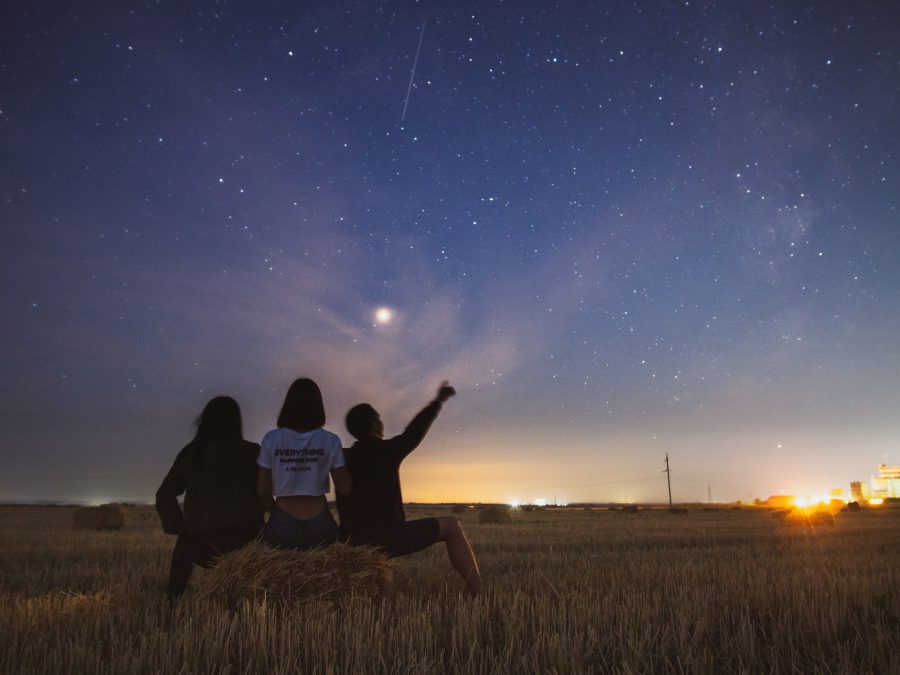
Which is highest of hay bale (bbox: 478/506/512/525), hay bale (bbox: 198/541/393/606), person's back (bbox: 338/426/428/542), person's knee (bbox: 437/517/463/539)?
person's back (bbox: 338/426/428/542)

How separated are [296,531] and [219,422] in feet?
4.14

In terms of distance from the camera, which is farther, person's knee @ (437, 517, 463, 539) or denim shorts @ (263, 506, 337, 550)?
person's knee @ (437, 517, 463, 539)

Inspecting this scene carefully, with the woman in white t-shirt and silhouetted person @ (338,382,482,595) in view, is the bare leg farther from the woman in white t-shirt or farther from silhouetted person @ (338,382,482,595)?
the woman in white t-shirt

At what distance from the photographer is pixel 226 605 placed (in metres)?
4.77

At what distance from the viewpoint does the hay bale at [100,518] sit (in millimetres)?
23438

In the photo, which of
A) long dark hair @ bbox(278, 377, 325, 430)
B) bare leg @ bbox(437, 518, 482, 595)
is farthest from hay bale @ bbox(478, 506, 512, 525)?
long dark hair @ bbox(278, 377, 325, 430)

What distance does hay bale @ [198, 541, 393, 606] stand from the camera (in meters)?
4.78

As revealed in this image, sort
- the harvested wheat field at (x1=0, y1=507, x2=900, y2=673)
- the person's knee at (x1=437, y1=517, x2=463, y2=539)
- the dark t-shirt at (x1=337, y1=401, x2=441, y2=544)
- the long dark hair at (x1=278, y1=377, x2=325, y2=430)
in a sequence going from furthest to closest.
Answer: the person's knee at (x1=437, y1=517, x2=463, y2=539) → the dark t-shirt at (x1=337, y1=401, x2=441, y2=544) → the long dark hair at (x1=278, y1=377, x2=325, y2=430) → the harvested wheat field at (x1=0, y1=507, x2=900, y2=673)

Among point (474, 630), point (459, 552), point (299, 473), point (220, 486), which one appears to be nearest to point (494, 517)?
point (459, 552)

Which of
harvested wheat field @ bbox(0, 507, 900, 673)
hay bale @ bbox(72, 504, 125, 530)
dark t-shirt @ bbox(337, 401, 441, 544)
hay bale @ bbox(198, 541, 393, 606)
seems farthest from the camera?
hay bale @ bbox(72, 504, 125, 530)

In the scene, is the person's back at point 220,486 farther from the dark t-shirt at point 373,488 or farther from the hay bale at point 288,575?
the dark t-shirt at point 373,488

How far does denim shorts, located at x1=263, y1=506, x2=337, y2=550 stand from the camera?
5176 millimetres

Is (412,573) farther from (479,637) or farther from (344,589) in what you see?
(479,637)

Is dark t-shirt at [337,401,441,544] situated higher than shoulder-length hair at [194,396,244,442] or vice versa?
shoulder-length hair at [194,396,244,442]
